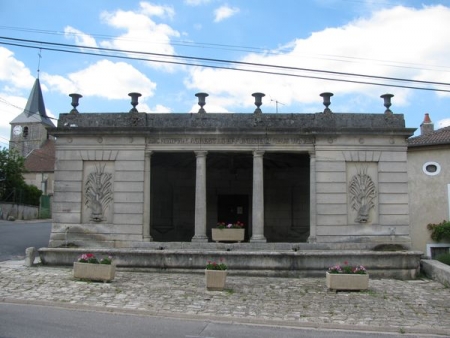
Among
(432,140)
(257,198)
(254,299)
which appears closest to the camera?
(254,299)

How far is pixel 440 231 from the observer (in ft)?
59.5

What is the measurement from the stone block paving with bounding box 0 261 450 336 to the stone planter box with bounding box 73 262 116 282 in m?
0.25

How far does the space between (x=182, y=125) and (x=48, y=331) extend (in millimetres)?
10534

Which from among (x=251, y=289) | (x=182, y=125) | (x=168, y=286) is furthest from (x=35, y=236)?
(x=251, y=289)

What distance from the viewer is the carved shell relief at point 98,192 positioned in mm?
16422

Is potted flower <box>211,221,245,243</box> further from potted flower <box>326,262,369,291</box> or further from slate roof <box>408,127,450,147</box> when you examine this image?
slate roof <box>408,127,450,147</box>

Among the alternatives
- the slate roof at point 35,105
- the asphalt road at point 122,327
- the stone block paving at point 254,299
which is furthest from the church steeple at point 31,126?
the asphalt road at point 122,327

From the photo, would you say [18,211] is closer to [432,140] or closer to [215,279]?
[215,279]

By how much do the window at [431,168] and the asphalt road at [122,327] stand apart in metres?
12.3

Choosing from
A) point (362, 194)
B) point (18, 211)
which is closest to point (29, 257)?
point (362, 194)

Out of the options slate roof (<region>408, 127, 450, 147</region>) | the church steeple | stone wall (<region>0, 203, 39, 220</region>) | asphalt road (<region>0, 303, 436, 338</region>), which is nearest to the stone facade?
slate roof (<region>408, 127, 450, 147</region>)

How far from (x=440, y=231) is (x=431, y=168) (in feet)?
8.88

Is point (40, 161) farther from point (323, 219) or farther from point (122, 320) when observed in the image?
point (122, 320)

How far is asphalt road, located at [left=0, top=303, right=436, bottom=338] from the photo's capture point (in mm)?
7480
